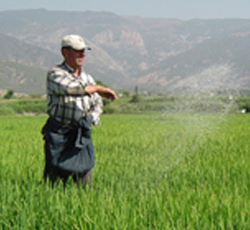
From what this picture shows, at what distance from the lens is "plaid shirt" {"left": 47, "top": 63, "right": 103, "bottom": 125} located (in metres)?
3.21

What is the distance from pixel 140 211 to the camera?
269 centimetres

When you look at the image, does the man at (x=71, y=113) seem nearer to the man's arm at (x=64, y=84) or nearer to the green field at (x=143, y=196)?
the man's arm at (x=64, y=84)

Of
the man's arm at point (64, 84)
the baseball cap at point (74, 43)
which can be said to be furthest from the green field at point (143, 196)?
the baseball cap at point (74, 43)

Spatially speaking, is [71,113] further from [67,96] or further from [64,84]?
[64,84]

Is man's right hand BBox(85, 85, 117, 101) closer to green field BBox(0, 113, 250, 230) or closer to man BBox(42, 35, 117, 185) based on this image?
man BBox(42, 35, 117, 185)

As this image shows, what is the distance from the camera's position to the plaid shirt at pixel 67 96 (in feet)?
10.5

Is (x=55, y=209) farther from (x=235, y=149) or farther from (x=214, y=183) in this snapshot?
(x=235, y=149)

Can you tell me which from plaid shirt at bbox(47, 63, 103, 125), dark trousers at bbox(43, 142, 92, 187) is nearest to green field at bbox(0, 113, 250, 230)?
dark trousers at bbox(43, 142, 92, 187)

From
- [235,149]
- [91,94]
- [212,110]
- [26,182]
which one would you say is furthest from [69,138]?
[235,149]

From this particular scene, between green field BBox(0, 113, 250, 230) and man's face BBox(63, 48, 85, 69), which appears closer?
green field BBox(0, 113, 250, 230)

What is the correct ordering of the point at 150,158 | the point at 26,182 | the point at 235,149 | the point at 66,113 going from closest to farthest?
the point at 66,113
the point at 26,182
the point at 150,158
the point at 235,149

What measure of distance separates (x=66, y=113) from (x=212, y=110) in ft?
4.26

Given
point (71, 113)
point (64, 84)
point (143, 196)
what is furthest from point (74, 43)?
point (143, 196)

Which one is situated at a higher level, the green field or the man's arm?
the man's arm
